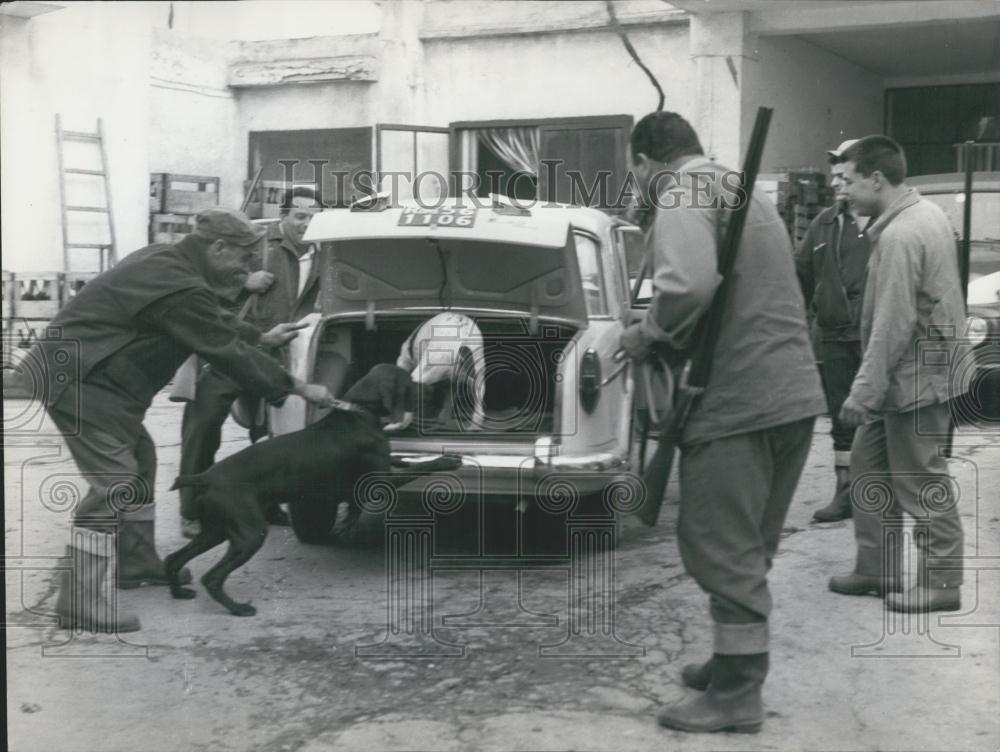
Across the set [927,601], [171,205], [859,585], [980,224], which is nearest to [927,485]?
[927,601]

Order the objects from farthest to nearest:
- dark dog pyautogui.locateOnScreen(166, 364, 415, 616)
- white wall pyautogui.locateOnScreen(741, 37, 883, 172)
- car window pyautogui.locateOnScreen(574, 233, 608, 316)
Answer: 1. white wall pyautogui.locateOnScreen(741, 37, 883, 172)
2. car window pyautogui.locateOnScreen(574, 233, 608, 316)
3. dark dog pyautogui.locateOnScreen(166, 364, 415, 616)

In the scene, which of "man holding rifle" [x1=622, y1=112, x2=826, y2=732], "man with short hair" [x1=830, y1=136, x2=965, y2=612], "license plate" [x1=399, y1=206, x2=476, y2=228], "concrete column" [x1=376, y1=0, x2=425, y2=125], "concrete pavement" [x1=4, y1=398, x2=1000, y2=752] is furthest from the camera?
"concrete column" [x1=376, y1=0, x2=425, y2=125]

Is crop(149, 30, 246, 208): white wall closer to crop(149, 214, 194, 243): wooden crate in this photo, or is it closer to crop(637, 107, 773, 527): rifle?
crop(149, 214, 194, 243): wooden crate

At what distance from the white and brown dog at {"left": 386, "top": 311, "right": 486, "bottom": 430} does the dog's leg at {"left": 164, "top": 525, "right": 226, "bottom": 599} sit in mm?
1267

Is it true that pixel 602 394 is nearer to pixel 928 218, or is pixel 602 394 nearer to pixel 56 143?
pixel 928 218

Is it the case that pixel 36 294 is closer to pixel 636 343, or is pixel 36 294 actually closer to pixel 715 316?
pixel 636 343

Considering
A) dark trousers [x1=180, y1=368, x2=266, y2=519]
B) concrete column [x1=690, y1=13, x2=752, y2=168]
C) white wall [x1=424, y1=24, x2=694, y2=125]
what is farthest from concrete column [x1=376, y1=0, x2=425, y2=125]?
dark trousers [x1=180, y1=368, x2=266, y2=519]

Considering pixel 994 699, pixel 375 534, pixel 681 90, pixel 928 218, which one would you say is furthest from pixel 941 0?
pixel 994 699

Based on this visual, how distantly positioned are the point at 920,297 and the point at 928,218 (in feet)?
1.00

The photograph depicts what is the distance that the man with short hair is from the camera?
479 cm

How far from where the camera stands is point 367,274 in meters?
6.38

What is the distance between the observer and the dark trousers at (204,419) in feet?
20.5

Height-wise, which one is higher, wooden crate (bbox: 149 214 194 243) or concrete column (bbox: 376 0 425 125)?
concrete column (bbox: 376 0 425 125)

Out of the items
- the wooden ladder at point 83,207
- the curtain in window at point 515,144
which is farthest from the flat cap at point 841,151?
the wooden ladder at point 83,207
